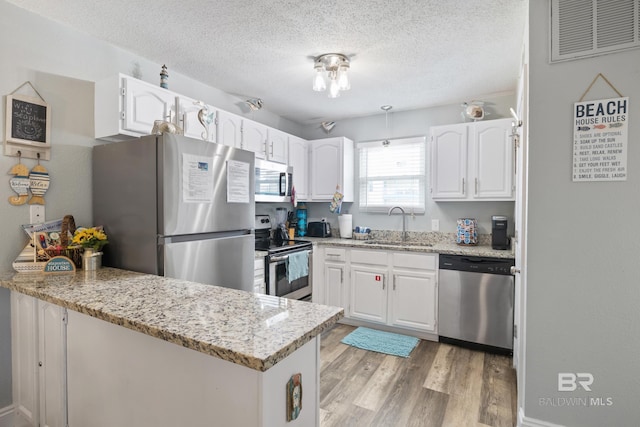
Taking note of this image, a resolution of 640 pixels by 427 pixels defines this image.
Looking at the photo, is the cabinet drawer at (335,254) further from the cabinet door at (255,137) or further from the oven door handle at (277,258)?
the cabinet door at (255,137)

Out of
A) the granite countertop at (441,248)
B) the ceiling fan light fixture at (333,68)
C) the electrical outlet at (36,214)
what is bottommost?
the granite countertop at (441,248)

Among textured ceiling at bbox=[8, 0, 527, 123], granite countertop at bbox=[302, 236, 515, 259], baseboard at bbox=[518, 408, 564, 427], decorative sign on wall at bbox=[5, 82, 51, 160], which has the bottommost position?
baseboard at bbox=[518, 408, 564, 427]

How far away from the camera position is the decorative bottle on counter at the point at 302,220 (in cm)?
426

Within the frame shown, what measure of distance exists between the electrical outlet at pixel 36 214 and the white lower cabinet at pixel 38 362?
1.42 ft

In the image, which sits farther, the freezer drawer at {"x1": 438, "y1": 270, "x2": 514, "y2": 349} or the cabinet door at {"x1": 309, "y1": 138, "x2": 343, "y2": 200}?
the cabinet door at {"x1": 309, "y1": 138, "x2": 343, "y2": 200}

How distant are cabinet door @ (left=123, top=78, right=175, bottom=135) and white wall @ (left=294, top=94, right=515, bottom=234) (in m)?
1.78

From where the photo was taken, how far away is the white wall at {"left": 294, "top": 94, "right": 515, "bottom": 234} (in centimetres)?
336

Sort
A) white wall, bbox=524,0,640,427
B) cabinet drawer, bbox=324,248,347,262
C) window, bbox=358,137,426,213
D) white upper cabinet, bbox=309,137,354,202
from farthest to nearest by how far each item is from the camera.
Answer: white upper cabinet, bbox=309,137,354,202 → window, bbox=358,137,426,213 → cabinet drawer, bbox=324,248,347,262 → white wall, bbox=524,0,640,427

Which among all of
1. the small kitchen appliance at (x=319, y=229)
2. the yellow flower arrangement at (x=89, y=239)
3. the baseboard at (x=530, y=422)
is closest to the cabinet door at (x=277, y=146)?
the small kitchen appliance at (x=319, y=229)

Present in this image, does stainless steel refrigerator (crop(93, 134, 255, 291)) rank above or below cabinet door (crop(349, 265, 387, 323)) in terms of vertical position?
above

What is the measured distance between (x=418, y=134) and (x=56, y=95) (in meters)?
3.34

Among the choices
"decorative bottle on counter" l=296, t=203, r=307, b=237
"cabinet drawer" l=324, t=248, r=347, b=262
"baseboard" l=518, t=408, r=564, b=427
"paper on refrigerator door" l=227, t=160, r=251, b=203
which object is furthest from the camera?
"decorative bottle on counter" l=296, t=203, r=307, b=237

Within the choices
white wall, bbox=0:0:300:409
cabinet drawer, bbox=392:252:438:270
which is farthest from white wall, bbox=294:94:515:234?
white wall, bbox=0:0:300:409

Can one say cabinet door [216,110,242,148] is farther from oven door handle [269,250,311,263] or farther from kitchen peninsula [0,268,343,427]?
kitchen peninsula [0,268,343,427]
